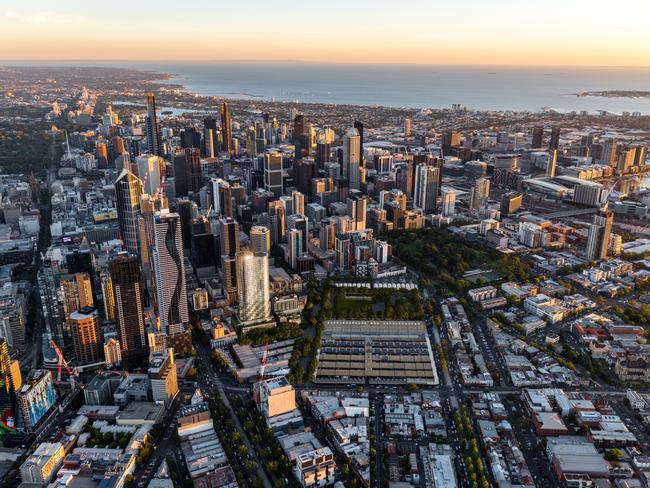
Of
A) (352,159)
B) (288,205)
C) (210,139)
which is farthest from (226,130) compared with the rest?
(288,205)

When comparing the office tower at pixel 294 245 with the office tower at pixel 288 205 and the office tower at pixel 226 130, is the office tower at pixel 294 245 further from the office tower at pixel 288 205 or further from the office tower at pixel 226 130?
the office tower at pixel 226 130

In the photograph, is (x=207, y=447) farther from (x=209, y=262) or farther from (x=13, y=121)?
(x=13, y=121)

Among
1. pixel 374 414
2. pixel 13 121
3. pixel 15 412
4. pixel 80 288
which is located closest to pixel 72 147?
pixel 13 121

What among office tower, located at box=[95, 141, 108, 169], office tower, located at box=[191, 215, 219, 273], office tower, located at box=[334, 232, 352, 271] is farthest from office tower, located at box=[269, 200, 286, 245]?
office tower, located at box=[95, 141, 108, 169]

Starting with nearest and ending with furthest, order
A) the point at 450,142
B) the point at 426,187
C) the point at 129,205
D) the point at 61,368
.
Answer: the point at 61,368 < the point at 129,205 < the point at 426,187 < the point at 450,142

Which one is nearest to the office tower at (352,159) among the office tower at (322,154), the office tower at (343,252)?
the office tower at (322,154)

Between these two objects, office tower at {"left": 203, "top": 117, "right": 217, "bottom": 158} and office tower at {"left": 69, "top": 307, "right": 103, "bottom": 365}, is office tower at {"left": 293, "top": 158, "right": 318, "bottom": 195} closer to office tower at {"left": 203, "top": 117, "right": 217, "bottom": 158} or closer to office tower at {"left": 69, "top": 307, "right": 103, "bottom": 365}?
office tower at {"left": 203, "top": 117, "right": 217, "bottom": 158}

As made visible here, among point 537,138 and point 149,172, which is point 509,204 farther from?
point 149,172
